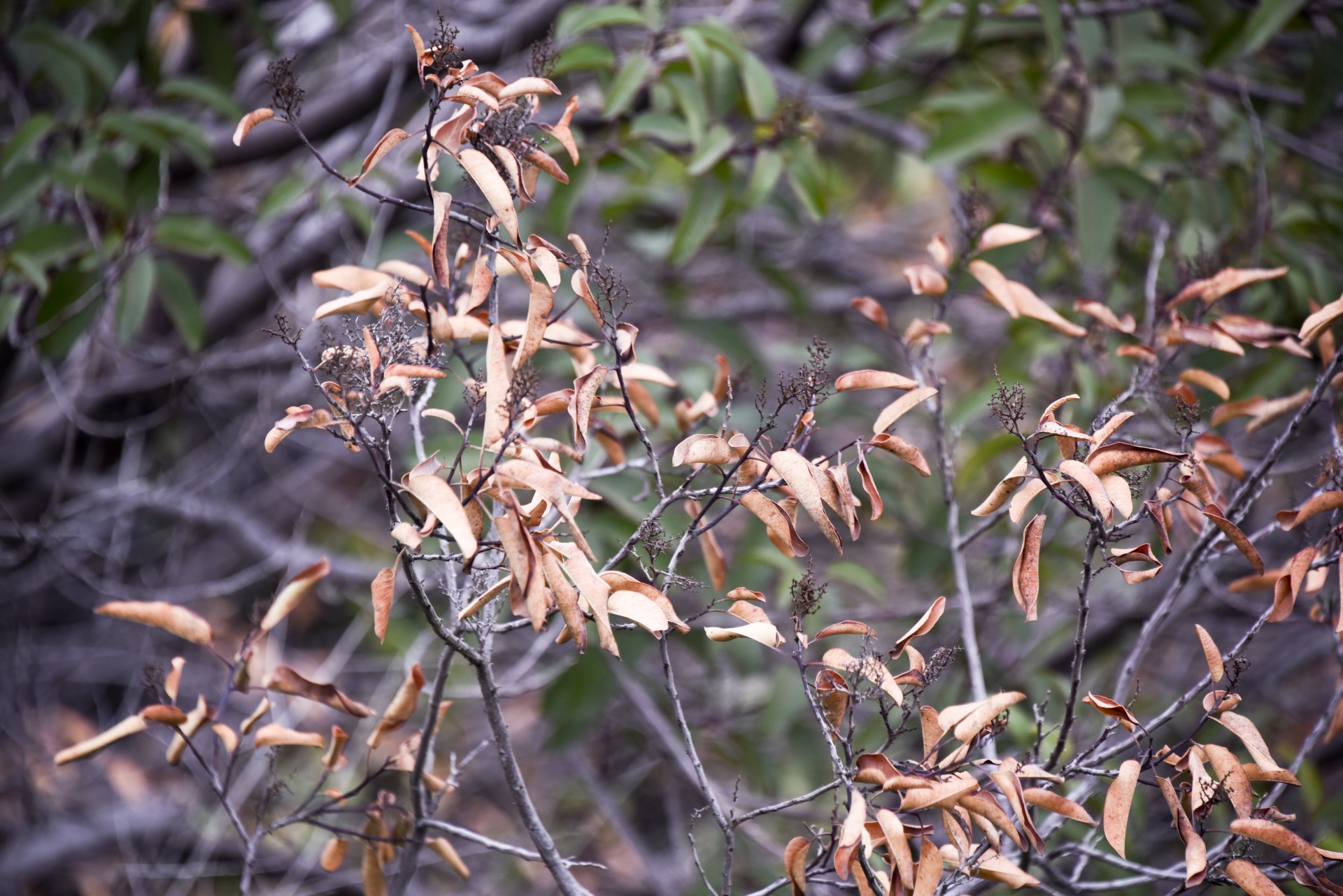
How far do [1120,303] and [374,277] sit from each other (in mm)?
1338

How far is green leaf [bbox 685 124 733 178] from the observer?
141 centimetres

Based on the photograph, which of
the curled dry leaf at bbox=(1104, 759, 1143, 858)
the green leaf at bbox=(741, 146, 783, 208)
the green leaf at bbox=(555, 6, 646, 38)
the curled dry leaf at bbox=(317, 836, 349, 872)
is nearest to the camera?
the curled dry leaf at bbox=(1104, 759, 1143, 858)

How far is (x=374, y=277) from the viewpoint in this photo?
892mm

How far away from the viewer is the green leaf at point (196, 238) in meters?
1.60

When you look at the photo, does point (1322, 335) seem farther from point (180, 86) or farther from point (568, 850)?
point (568, 850)

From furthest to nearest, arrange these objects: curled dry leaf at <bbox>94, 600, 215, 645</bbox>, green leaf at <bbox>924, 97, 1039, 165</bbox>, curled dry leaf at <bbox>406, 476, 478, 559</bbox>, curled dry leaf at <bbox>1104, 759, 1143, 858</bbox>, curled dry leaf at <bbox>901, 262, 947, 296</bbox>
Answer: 1. green leaf at <bbox>924, 97, 1039, 165</bbox>
2. curled dry leaf at <bbox>901, 262, 947, 296</bbox>
3. curled dry leaf at <bbox>94, 600, 215, 645</bbox>
4. curled dry leaf at <bbox>1104, 759, 1143, 858</bbox>
5. curled dry leaf at <bbox>406, 476, 478, 559</bbox>

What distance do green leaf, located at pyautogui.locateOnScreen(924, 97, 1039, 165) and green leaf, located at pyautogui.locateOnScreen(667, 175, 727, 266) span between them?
0.35 m

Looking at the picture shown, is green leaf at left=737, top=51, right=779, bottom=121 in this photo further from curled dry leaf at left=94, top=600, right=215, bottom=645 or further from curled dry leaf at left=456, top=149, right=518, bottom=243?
curled dry leaf at left=94, top=600, right=215, bottom=645

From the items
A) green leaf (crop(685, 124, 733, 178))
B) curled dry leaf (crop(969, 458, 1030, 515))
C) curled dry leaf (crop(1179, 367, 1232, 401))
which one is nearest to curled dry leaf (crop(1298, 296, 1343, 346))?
curled dry leaf (crop(1179, 367, 1232, 401))

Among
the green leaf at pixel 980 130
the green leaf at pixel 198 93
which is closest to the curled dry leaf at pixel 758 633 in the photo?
the green leaf at pixel 980 130

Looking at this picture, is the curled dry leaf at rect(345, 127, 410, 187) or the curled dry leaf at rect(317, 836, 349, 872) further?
the curled dry leaf at rect(317, 836, 349, 872)

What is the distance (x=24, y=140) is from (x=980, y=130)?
4.91 ft

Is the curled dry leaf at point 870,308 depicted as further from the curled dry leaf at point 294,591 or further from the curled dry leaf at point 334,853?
the curled dry leaf at point 334,853

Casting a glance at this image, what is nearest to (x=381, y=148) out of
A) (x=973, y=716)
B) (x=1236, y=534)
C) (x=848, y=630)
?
(x=848, y=630)
